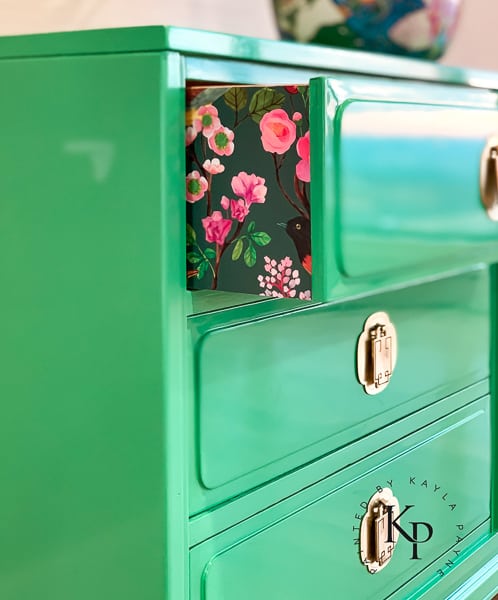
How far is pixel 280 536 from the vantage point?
1017 millimetres

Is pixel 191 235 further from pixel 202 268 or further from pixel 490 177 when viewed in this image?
pixel 490 177

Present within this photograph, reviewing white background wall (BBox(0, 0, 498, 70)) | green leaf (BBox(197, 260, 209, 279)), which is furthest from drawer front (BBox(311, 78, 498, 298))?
white background wall (BBox(0, 0, 498, 70))

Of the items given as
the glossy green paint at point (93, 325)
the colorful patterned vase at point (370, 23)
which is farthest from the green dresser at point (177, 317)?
the colorful patterned vase at point (370, 23)

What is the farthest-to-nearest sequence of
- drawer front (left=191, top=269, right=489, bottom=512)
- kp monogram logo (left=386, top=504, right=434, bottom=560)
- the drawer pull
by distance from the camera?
kp monogram logo (left=386, top=504, right=434, bottom=560), the drawer pull, drawer front (left=191, top=269, right=489, bottom=512)

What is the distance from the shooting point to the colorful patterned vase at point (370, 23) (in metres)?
1.28

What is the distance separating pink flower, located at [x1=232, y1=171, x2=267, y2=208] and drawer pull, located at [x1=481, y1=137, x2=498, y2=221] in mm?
366

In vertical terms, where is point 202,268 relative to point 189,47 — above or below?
below

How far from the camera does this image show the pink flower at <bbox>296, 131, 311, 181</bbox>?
2.61ft

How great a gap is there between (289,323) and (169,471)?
230 mm

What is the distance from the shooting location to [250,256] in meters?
0.83

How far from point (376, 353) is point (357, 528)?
0.72ft

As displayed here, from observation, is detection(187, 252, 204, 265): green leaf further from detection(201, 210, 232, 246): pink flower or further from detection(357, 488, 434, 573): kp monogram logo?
detection(357, 488, 434, 573): kp monogram logo

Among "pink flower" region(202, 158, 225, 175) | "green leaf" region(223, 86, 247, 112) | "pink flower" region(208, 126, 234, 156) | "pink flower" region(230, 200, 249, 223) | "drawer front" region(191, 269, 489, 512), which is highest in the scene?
"green leaf" region(223, 86, 247, 112)

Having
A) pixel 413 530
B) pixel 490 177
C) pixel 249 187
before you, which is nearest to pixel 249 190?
pixel 249 187
